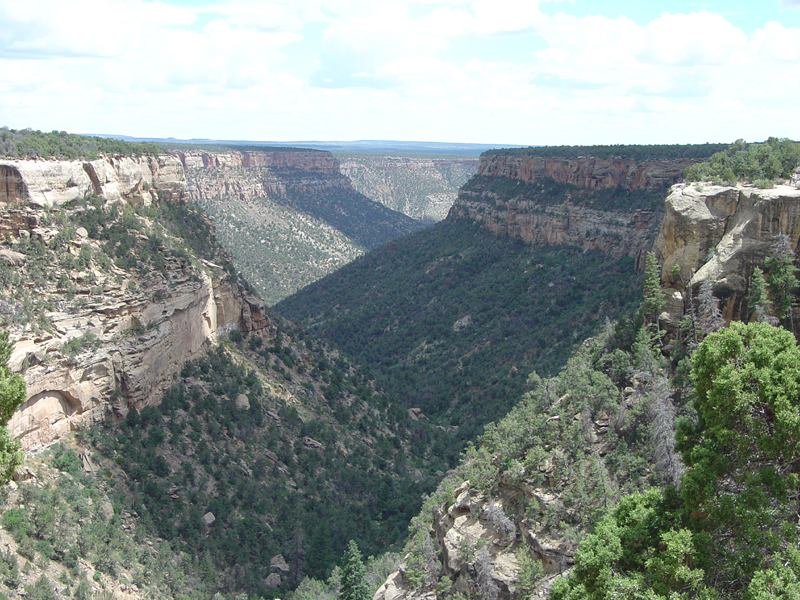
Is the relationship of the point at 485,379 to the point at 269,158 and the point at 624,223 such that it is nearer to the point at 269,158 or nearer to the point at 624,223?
the point at 624,223

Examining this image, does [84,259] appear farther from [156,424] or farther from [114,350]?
[156,424]

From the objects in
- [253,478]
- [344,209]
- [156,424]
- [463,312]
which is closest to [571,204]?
[463,312]

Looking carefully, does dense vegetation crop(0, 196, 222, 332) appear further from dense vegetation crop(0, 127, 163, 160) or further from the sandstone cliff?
dense vegetation crop(0, 127, 163, 160)

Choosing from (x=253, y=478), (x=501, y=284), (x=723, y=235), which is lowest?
(x=253, y=478)

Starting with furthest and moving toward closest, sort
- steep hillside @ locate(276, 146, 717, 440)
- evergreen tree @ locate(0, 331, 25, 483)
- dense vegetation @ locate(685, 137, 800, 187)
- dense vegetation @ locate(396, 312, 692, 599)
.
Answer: steep hillside @ locate(276, 146, 717, 440)
dense vegetation @ locate(685, 137, 800, 187)
dense vegetation @ locate(396, 312, 692, 599)
evergreen tree @ locate(0, 331, 25, 483)

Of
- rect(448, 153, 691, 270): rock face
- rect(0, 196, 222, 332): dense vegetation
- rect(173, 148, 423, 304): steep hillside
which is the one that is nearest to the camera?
rect(0, 196, 222, 332): dense vegetation

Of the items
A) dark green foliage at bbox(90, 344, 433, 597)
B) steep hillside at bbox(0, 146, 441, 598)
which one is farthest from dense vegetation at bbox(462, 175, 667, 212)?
dark green foliage at bbox(90, 344, 433, 597)
